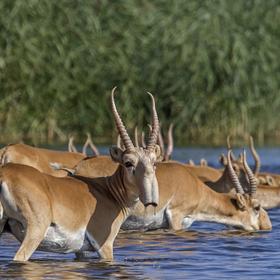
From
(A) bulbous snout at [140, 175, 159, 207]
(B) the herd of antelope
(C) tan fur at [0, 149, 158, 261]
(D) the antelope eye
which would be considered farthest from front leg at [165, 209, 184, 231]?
(A) bulbous snout at [140, 175, 159, 207]

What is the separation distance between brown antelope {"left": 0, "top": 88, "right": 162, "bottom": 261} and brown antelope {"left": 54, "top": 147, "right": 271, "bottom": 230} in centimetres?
200

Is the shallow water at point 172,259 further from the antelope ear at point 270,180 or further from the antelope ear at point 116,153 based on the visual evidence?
the antelope ear at point 270,180

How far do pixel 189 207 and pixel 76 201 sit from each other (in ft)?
10.7

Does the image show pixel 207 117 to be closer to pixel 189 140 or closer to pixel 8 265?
pixel 189 140

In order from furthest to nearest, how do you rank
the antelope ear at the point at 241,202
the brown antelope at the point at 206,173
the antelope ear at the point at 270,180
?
the antelope ear at the point at 270,180 → the brown antelope at the point at 206,173 → the antelope ear at the point at 241,202

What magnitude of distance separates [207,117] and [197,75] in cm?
121

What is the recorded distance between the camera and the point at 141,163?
10.3m

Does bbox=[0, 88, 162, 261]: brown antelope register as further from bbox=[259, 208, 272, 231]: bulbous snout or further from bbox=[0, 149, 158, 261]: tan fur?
bbox=[259, 208, 272, 231]: bulbous snout

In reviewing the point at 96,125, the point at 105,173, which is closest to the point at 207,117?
the point at 96,125

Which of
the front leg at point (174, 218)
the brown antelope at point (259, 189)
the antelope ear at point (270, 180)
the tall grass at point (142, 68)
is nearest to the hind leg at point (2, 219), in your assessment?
the front leg at point (174, 218)

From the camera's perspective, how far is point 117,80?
31.5 meters

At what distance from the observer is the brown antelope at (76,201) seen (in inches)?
392

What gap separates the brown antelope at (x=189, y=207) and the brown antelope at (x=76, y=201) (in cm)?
200

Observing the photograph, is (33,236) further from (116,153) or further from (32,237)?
(116,153)
